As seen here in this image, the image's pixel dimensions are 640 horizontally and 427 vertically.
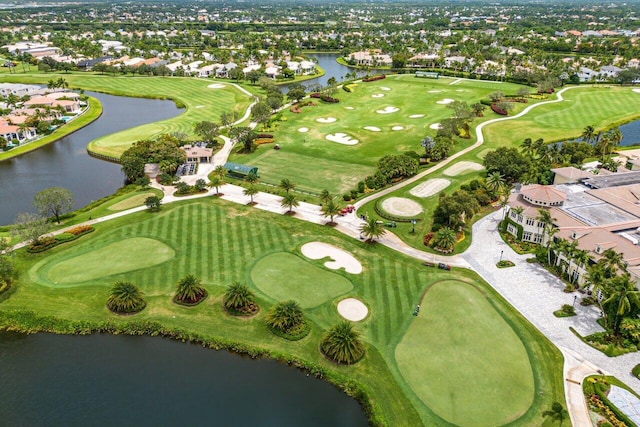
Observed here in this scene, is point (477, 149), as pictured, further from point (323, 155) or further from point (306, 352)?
point (306, 352)

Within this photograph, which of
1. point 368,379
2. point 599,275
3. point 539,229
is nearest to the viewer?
point 368,379

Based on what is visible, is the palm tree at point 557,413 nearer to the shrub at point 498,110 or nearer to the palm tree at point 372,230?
the palm tree at point 372,230

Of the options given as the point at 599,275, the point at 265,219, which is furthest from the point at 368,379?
the point at 265,219

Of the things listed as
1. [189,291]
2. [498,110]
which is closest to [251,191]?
[189,291]

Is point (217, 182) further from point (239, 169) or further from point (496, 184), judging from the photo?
point (496, 184)

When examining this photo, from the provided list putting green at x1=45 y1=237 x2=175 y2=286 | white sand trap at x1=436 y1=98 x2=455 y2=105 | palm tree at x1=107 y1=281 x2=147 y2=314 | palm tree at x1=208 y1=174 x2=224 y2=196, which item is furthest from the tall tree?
white sand trap at x1=436 y1=98 x2=455 y2=105
